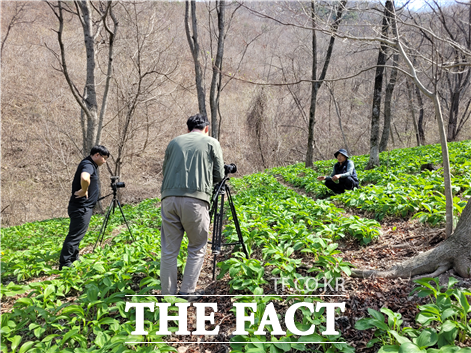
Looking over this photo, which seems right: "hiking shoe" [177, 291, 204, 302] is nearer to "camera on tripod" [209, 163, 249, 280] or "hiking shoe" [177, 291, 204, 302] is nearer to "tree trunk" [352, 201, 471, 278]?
"camera on tripod" [209, 163, 249, 280]

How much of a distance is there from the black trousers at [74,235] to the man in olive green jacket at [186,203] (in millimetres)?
2175

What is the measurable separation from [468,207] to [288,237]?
1.85 meters

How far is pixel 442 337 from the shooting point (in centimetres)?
187

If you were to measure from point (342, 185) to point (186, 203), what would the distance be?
4.56 meters

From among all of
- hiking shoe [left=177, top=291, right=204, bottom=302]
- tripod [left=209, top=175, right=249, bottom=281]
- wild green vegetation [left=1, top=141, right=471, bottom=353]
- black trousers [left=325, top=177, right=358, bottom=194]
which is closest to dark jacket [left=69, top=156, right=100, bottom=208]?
wild green vegetation [left=1, top=141, right=471, bottom=353]

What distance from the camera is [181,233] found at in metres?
2.98

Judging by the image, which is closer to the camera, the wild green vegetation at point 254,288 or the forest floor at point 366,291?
the wild green vegetation at point 254,288

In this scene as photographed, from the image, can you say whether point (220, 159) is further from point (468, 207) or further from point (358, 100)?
point (358, 100)

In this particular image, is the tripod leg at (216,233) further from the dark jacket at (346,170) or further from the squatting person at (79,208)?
the dark jacket at (346,170)

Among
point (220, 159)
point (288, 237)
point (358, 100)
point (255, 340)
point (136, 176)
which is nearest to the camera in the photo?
point (255, 340)

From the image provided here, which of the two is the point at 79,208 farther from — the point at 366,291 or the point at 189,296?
the point at 366,291

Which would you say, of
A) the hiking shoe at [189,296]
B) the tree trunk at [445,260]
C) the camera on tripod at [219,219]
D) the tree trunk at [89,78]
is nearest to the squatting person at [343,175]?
the camera on tripod at [219,219]

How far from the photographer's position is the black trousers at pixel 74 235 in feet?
13.9

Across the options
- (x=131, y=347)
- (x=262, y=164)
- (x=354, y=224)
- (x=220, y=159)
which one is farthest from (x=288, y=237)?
(x=262, y=164)
